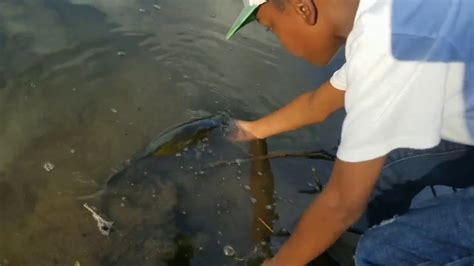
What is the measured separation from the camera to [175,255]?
210cm

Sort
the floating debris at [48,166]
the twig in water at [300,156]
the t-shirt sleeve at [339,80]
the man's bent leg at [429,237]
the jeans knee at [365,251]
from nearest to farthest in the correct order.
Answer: the man's bent leg at [429,237] < the jeans knee at [365,251] < the t-shirt sleeve at [339,80] < the floating debris at [48,166] < the twig in water at [300,156]

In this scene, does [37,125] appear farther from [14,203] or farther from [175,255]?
[175,255]

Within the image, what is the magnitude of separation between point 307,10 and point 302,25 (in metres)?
0.07

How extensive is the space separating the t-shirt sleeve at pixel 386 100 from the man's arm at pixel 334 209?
0.06 meters

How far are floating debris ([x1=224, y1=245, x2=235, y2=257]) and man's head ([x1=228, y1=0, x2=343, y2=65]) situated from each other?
32.0 inches

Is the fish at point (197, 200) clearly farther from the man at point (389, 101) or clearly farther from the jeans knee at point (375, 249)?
the jeans knee at point (375, 249)

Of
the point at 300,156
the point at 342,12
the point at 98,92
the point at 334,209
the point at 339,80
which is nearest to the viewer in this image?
the point at 342,12

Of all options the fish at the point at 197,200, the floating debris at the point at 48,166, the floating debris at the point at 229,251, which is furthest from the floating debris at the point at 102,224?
the floating debris at the point at 229,251

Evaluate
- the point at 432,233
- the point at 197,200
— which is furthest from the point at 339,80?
the point at 197,200

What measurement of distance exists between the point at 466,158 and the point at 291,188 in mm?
679

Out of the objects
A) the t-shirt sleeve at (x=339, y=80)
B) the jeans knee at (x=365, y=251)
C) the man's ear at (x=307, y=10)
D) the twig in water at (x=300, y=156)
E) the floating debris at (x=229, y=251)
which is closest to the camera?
the man's ear at (x=307, y=10)

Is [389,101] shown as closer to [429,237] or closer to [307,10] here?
[307,10]

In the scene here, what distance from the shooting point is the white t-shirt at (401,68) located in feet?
4.35

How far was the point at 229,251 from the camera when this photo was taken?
213cm
